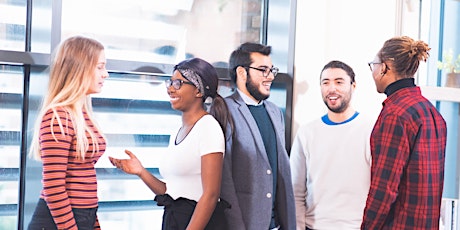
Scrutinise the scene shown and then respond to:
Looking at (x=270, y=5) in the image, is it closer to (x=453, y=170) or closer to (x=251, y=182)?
(x=251, y=182)

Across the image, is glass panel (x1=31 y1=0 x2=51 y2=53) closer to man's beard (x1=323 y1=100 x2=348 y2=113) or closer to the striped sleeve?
the striped sleeve

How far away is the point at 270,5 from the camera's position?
10.6 ft

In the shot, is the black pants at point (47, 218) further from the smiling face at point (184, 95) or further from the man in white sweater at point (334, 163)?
the man in white sweater at point (334, 163)

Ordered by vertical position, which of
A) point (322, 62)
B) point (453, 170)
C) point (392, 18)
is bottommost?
point (453, 170)

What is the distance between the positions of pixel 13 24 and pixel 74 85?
0.69 meters

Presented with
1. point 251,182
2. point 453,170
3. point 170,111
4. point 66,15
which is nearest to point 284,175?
point 251,182

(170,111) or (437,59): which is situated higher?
(437,59)

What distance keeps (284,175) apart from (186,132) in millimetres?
536

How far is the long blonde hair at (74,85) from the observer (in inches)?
83.2

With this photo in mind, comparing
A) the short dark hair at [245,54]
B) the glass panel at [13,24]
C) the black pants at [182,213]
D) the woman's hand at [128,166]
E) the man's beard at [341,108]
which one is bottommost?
the black pants at [182,213]

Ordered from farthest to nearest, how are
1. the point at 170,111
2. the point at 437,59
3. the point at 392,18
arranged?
the point at 437,59 → the point at 392,18 → the point at 170,111

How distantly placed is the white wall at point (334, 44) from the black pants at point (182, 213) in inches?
36.5

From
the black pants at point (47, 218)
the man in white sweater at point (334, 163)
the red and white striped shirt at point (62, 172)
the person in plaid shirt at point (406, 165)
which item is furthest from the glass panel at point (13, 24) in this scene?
the person in plaid shirt at point (406, 165)

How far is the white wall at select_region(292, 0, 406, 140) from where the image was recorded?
317cm
